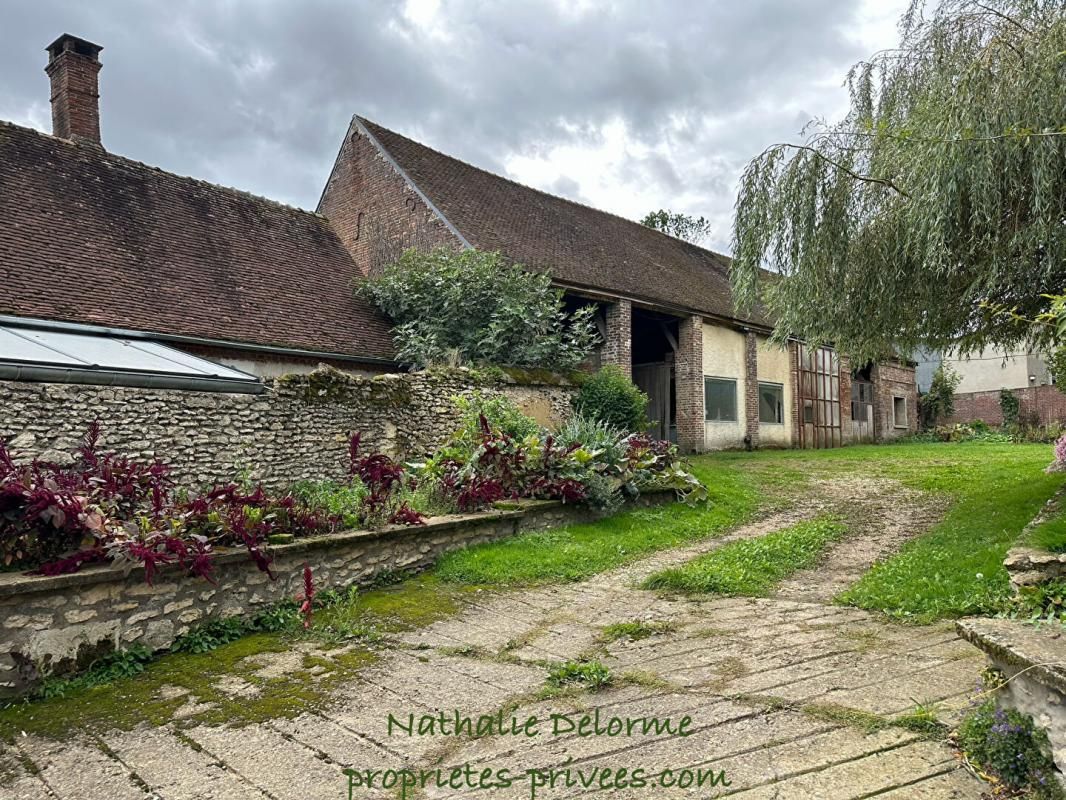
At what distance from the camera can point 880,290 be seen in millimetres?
7430

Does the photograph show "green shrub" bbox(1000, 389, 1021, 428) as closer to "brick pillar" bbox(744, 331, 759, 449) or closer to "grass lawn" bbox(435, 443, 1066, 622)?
"brick pillar" bbox(744, 331, 759, 449)

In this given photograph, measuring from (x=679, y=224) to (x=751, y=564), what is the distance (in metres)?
36.4

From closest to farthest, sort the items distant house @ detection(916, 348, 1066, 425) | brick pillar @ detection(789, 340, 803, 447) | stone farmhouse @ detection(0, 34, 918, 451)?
stone farmhouse @ detection(0, 34, 918, 451) → brick pillar @ detection(789, 340, 803, 447) → distant house @ detection(916, 348, 1066, 425)

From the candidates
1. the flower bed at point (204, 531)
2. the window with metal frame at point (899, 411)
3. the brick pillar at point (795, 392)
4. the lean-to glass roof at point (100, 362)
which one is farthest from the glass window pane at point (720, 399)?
the lean-to glass roof at point (100, 362)

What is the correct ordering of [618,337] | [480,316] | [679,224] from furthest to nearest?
1. [679,224]
2. [618,337]
3. [480,316]

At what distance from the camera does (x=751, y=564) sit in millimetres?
6301

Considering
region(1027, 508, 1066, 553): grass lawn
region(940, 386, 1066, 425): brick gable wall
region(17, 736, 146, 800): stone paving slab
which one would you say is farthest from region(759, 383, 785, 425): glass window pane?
region(17, 736, 146, 800): stone paving slab

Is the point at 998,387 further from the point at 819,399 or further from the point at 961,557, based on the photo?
the point at 961,557

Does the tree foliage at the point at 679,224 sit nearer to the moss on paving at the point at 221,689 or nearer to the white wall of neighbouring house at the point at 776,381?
the white wall of neighbouring house at the point at 776,381

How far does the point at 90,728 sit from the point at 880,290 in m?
7.36

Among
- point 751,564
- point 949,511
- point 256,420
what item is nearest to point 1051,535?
point 751,564

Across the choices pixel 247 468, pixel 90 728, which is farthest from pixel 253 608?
pixel 247 468

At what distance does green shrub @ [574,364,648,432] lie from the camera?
12.5 m

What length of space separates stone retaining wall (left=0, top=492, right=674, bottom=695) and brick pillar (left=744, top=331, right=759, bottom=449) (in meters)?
13.1
